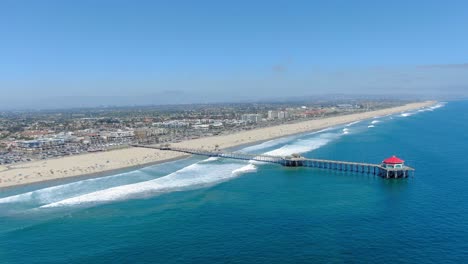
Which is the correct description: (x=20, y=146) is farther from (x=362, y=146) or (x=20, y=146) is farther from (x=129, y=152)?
(x=362, y=146)

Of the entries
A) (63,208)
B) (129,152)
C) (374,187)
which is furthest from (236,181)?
(129,152)

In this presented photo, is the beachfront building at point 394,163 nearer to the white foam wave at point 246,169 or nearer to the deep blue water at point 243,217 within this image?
the deep blue water at point 243,217

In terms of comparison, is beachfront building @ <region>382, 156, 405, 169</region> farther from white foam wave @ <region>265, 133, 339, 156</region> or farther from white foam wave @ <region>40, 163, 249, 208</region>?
white foam wave @ <region>265, 133, 339, 156</region>

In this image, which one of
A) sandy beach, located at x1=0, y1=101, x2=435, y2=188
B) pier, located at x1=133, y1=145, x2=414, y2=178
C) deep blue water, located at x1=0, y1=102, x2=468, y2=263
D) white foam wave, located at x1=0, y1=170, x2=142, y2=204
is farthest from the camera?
sandy beach, located at x1=0, y1=101, x2=435, y2=188

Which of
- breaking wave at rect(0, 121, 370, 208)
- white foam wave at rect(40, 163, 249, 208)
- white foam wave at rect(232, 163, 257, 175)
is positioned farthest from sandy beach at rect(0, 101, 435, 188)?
white foam wave at rect(232, 163, 257, 175)

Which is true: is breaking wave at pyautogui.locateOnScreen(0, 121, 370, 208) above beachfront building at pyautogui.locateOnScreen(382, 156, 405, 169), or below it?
below

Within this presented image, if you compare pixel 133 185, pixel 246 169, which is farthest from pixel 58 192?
pixel 246 169
